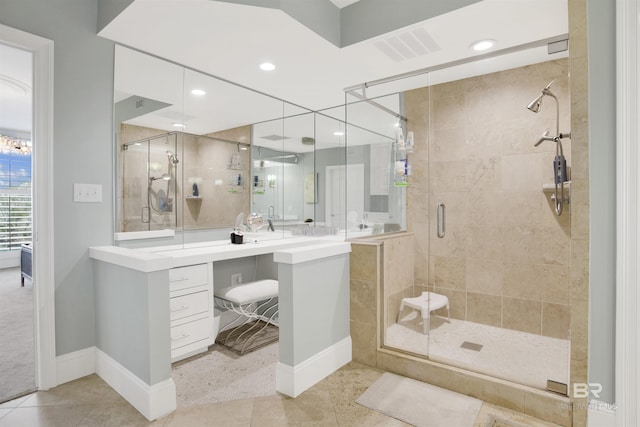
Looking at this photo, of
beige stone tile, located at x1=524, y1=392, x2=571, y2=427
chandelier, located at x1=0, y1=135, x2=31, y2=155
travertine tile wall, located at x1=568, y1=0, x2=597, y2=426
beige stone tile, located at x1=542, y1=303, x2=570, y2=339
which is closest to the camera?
travertine tile wall, located at x1=568, y1=0, x2=597, y2=426

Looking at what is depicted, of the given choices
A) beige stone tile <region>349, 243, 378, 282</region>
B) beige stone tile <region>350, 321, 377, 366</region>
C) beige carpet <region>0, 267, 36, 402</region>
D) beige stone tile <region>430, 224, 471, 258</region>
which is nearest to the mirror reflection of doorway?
beige carpet <region>0, 267, 36, 402</region>

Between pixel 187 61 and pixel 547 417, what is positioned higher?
pixel 187 61

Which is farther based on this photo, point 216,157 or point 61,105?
point 216,157

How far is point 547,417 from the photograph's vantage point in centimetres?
179

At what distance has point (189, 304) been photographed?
2.50 meters

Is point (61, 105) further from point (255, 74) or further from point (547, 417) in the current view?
point (547, 417)

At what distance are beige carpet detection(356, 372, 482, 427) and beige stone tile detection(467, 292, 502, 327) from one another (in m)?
1.24

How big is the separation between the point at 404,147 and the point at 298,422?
6.46ft

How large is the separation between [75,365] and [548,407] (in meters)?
2.79

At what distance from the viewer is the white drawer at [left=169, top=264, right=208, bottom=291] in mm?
2406
